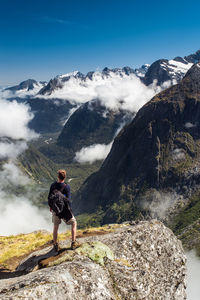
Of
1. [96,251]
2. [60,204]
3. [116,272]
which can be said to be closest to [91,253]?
[96,251]

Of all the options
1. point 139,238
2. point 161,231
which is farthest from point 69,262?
point 161,231

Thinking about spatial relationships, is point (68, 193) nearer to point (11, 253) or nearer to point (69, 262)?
point (69, 262)

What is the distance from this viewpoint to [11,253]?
29.0m

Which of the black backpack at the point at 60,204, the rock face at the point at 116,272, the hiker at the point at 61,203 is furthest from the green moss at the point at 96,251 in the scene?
the black backpack at the point at 60,204

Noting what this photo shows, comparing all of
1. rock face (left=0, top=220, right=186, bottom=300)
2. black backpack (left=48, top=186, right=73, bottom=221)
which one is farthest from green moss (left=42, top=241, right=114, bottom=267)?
black backpack (left=48, top=186, right=73, bottom=221)

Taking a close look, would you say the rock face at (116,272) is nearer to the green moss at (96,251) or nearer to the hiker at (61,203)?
the green moss at (96,251)

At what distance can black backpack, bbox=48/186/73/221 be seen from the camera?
749 inches

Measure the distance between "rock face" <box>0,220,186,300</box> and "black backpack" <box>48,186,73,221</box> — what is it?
285 centimetres

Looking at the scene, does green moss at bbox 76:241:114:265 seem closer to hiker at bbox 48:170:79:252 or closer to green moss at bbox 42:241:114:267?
green moss at bbox 42:241:114:267

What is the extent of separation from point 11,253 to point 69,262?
1609 centimetres

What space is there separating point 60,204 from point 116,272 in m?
6.62

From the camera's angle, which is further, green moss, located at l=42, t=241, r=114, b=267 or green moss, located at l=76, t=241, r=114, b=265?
green moss, located at l=76, t=241, r=114, b=265

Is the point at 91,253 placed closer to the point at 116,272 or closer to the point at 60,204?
the point at 116,272

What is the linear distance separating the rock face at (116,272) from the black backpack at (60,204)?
2.85 m
